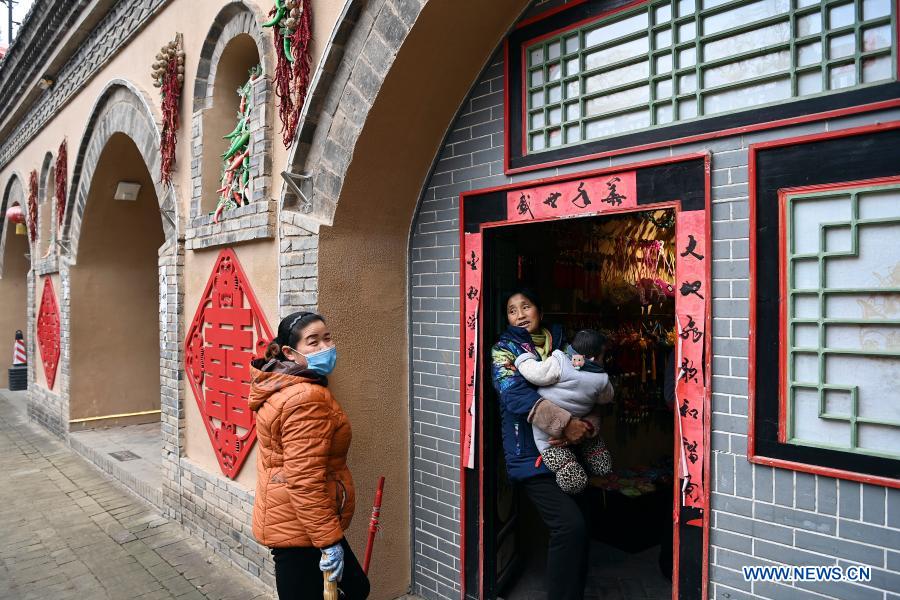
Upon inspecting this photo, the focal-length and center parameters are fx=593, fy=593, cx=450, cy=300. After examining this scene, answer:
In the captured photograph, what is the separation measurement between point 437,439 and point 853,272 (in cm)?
249

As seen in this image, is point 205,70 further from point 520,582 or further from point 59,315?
point 59,315

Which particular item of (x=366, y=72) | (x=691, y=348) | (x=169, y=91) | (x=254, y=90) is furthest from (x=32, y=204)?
(x=691, y=348)

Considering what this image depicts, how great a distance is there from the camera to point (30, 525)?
5.45 m

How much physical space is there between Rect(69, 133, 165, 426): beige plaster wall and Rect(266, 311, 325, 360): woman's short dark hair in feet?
18.9

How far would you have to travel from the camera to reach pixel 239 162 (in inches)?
181

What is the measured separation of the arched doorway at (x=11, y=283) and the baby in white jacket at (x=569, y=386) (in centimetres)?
1327

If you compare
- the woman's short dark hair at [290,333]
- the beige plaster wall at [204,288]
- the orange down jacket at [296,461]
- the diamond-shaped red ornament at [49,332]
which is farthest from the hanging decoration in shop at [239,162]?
the diamond-shaped red ornament at [49,332]

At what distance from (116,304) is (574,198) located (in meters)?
7.69

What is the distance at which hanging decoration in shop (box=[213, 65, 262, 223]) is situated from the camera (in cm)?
448

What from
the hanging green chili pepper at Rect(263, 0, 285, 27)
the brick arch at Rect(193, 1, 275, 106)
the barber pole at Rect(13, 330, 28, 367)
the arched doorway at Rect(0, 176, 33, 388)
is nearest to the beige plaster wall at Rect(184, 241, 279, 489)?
the brick arch at Rect(193, 1, 275, 106)

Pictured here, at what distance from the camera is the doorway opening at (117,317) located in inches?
303

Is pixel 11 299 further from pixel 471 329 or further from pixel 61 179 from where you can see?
pixel 471 329
